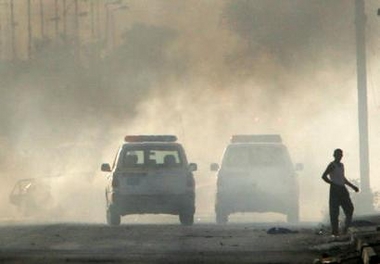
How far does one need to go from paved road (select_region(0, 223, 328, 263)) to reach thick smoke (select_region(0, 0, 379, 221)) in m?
32.9

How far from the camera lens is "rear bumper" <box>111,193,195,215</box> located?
4009 centimetres

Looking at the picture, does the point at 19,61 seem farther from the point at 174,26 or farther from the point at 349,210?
the point at 349,210

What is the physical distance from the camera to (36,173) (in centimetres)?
9488

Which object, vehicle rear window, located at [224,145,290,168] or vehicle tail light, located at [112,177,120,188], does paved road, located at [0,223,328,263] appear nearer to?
vehicle tail light, located at [112,177,120,188]

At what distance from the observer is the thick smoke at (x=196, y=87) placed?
91688 millimetres

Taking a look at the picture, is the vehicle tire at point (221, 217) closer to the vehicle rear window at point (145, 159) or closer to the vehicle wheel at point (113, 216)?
the vehicle rear window at point (145, 159)

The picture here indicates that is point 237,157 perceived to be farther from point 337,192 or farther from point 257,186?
point 337,192

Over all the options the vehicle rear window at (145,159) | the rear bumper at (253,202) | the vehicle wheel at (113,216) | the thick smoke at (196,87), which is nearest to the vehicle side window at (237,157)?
the rear bumper at (253,202)

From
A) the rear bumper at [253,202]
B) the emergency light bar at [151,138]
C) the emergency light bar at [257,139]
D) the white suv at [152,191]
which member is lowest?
the rear bumper at [253,202]

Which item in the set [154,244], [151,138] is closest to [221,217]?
[151,138]

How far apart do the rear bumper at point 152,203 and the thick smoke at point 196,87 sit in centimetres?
2979

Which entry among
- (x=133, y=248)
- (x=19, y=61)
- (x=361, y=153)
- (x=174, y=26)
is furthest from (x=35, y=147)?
(x=133, y=248)

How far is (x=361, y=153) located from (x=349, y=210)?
42.5ft

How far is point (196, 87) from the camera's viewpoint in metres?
111
